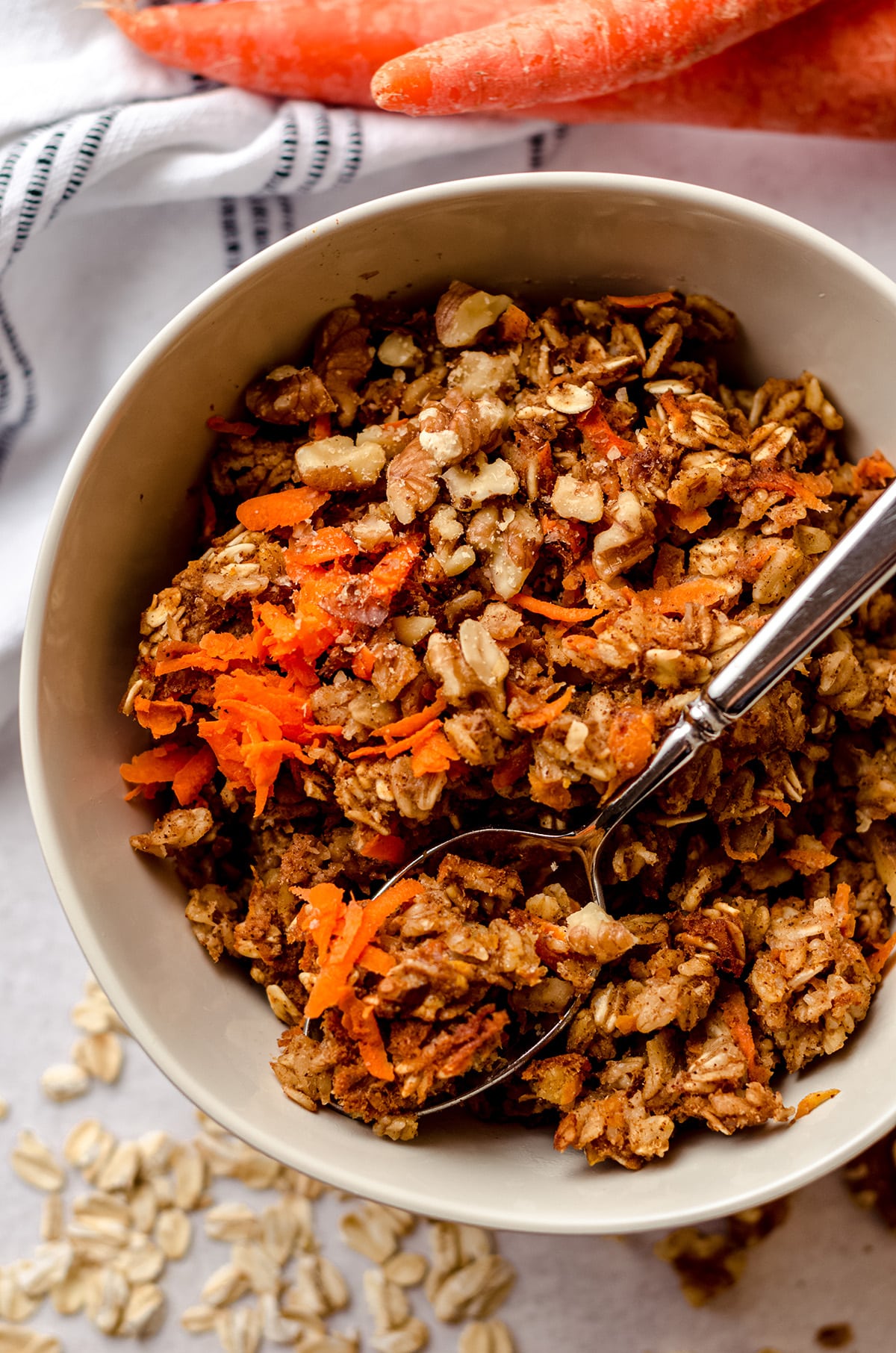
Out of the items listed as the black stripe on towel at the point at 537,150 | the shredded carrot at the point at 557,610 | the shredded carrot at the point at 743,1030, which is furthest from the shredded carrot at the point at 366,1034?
the black stripe on towel at the point at 537,150

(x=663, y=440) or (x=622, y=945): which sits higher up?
(x=663, y=440)

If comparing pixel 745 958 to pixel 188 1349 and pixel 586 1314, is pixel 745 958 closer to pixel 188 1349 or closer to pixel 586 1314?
pixel 586 1314

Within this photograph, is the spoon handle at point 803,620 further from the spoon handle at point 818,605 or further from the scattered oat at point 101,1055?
the scattered oat at point 101,1055

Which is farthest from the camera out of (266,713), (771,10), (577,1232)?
(771,10)

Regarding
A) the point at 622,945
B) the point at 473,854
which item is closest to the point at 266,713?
the point at 473,854

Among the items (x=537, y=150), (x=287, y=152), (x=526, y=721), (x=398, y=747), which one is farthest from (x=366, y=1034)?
(x=537, y=150)

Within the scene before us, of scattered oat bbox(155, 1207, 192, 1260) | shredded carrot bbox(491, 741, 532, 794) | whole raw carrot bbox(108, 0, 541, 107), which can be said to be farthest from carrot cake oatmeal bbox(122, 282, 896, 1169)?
scattered oat bbox(155, 1207, 192, 1260)

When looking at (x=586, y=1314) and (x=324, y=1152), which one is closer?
(x=324, y=1152)
